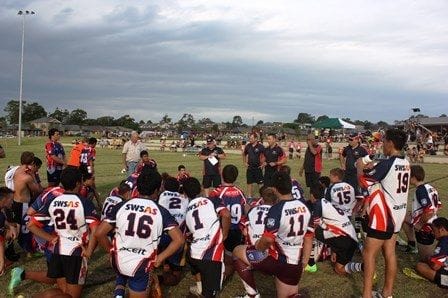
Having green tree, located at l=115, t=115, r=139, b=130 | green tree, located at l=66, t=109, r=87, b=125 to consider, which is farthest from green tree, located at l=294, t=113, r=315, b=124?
green tree, located at l=66, t=109, r=87, b=125

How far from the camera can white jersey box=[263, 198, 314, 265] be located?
16.8 feet

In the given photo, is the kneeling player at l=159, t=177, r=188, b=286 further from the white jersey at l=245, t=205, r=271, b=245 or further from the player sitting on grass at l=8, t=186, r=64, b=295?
the player sitting on grass at l=8, t=186, r=64, b=295

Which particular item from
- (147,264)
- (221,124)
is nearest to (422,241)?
(147,264)

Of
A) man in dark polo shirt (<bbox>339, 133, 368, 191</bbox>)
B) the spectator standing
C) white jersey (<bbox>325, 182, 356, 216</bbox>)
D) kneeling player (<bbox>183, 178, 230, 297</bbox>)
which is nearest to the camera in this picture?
kneeling player (<bbox>183, 178, 230, 297</bbox>)

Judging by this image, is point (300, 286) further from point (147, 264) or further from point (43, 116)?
point (43, 116)

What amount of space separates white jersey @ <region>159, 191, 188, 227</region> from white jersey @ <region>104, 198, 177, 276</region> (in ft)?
6.56

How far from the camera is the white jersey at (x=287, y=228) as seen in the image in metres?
5.11

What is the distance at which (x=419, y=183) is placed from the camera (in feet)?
26.0

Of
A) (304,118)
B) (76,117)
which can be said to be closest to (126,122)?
(76,117)

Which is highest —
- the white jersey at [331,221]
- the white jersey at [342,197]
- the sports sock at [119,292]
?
the white jersey at [342,197]

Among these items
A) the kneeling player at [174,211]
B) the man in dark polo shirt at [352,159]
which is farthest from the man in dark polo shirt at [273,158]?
the kneeling player at [174,211]

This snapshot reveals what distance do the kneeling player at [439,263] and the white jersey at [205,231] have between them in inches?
137

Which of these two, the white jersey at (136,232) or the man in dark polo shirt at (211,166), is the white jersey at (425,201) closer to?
the white jersey at (136,232)

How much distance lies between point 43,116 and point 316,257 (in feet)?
535
